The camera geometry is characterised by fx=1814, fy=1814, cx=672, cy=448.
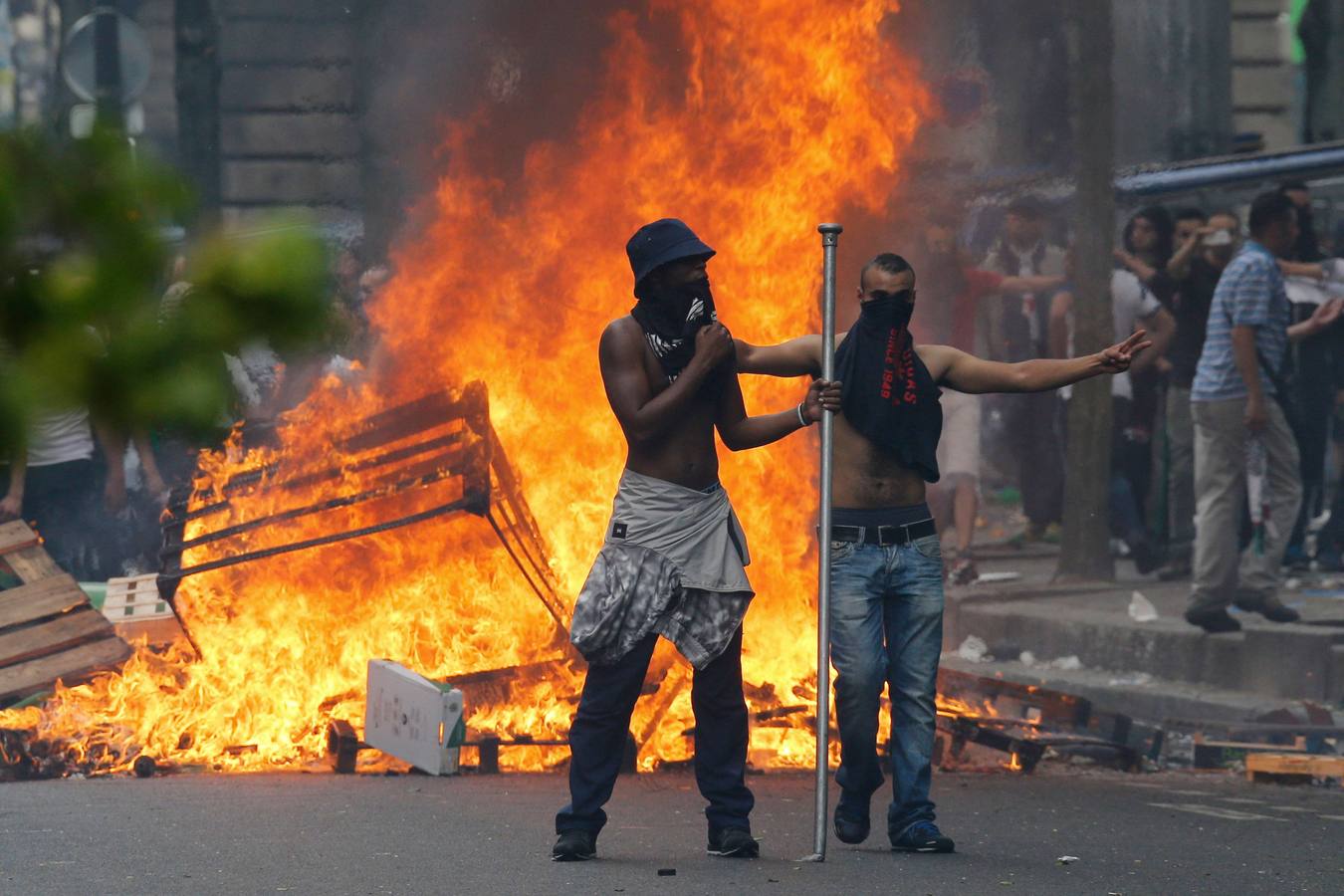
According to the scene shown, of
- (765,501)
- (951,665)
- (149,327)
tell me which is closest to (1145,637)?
(951,665)

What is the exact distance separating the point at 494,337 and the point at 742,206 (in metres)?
1.41

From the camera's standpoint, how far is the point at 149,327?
133 cm

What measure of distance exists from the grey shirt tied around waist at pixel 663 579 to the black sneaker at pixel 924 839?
2.59ft

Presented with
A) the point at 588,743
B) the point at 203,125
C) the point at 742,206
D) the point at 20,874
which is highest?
the point at 203,125

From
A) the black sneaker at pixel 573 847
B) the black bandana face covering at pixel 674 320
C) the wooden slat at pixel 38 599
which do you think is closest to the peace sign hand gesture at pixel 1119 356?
the black bandana face covering at pixel 674 320

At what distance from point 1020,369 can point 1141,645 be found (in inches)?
178

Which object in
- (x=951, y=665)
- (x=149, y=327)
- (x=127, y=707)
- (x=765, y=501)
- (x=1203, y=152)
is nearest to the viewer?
(x=149, y=327)

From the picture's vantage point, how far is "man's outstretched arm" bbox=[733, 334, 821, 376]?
5629mm

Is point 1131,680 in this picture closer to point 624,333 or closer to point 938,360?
point 938,360

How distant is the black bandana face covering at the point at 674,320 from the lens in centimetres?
536

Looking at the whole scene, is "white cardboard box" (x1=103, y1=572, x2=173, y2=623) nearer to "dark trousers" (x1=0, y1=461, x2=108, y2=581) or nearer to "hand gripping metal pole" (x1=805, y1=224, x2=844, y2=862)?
"dark trousers" (x1=0, y1=461, x2=108, y2=581)

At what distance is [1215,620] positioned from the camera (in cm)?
942

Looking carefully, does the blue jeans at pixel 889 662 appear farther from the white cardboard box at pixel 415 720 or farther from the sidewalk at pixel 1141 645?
the sidewalk at pixel 1141 645

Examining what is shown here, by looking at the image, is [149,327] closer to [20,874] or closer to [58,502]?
[20,874]
